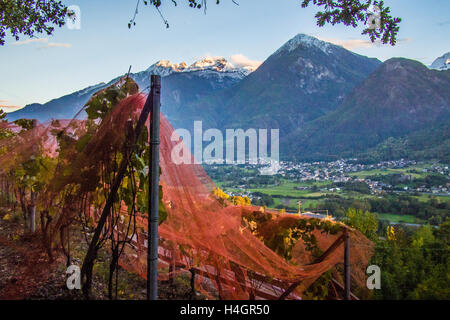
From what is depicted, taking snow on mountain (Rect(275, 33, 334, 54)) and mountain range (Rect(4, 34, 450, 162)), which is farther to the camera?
snow on mountain (Rect(275, 33, 334, 54))

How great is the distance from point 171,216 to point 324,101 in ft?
338

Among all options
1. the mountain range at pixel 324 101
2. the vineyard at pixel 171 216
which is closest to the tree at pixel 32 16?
the vineyard at pixel 171 216

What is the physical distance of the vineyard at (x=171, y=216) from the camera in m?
2.16

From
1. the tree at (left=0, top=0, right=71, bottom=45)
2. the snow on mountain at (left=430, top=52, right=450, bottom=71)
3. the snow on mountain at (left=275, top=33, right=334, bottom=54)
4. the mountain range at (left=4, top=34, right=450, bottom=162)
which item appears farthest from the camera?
the snow on mountain at (left=275, top=33, right=334, bottom=54)

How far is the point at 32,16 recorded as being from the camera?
5.64m

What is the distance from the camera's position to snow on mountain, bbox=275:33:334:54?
126m

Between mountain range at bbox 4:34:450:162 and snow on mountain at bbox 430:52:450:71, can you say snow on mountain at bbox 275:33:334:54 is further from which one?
snow on mountain at bbox 430:52:450:71

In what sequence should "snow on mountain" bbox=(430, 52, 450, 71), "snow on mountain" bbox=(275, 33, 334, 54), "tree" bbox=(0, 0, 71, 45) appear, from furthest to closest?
"snow on mountain" bbox=(275, 33, 334, 54) < "snow on mountain" bbox=(430, 52, 450, 71) < "tree" bbox=(0, 0, 71, 45)

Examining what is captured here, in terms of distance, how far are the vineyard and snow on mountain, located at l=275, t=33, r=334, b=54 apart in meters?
132

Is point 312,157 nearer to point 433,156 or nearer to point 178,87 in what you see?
point 433,156

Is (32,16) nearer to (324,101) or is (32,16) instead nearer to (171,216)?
(171,216)

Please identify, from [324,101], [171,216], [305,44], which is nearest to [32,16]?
[171,216]

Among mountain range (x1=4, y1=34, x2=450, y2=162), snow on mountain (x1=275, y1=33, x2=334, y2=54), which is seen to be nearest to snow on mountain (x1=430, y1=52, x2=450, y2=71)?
mountain range (x1=4, y1=34, x2=450, y2=162)

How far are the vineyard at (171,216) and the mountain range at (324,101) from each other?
39.9 m
